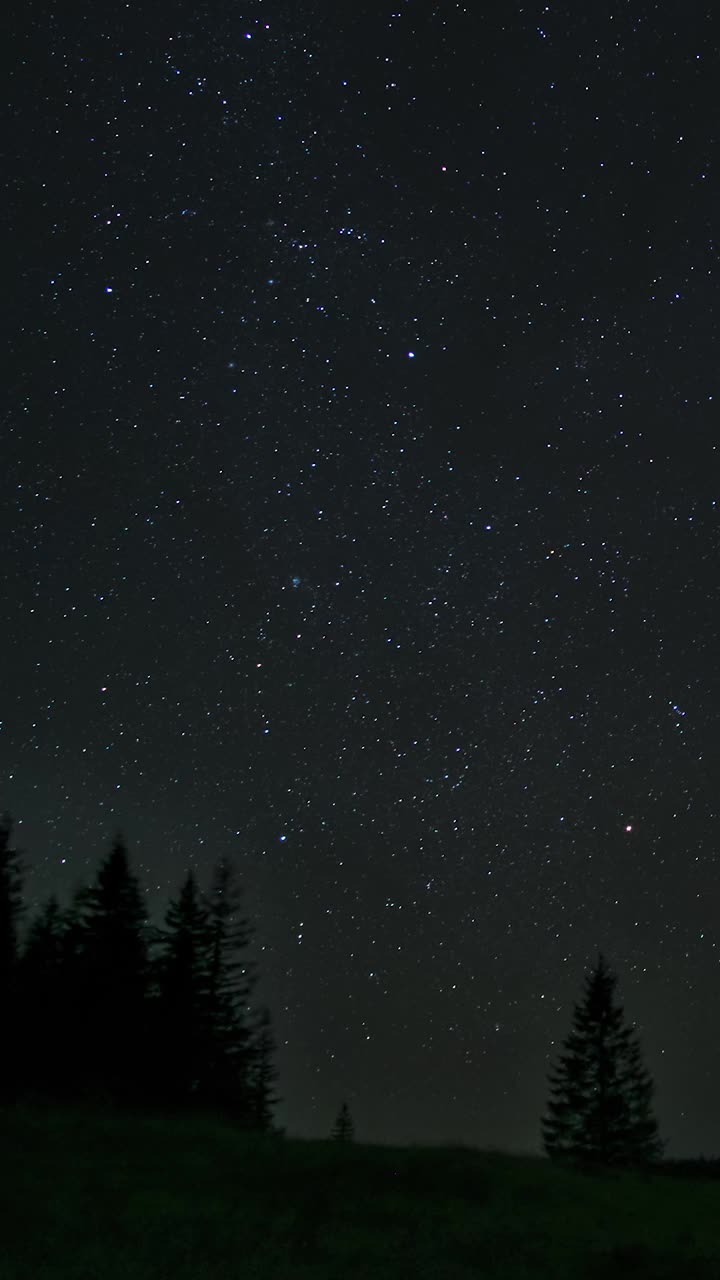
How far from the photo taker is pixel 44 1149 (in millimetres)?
24688

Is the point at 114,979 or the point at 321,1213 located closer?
the point at 321,1213

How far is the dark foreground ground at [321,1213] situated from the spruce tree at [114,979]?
13.9 m

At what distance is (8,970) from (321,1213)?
82.7 ft

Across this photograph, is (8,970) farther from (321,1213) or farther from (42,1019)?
(321,1213)

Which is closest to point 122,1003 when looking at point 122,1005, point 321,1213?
point 122,1005

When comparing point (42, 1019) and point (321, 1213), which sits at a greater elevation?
point (42, 1019)

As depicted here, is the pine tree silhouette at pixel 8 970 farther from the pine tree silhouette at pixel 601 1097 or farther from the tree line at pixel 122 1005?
the pine tree silhouette at pixel 601 1097

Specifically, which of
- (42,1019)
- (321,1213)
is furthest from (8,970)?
(321,1213)

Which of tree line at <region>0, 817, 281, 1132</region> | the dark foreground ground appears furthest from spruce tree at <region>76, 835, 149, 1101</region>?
the dark foreground ground

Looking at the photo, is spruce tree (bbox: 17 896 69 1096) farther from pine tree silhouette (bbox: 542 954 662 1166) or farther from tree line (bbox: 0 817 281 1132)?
pine tree silhouette (bbox: 542 954 662 1166)

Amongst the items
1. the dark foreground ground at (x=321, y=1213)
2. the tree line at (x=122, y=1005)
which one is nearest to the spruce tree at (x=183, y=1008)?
the tree line at (x=122, y=1005)

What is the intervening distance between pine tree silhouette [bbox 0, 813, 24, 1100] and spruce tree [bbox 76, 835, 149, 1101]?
2.49m

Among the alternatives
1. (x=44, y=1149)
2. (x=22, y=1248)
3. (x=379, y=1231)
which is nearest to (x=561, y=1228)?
(x=379, y=1231)

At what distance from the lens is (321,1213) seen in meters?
19.8
